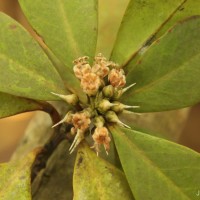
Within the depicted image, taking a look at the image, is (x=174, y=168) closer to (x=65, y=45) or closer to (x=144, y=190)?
(x=144, y=190)

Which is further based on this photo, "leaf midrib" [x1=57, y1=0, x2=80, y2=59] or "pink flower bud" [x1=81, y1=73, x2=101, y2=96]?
"leaf midrib" [x1=57, y1=0, x2=80, y2=59]

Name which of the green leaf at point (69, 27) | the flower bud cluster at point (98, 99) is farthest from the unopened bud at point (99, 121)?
the green leaf at point (69, 27)

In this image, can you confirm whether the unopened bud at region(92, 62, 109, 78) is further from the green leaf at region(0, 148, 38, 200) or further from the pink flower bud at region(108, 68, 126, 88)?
the green leaf at region(0, 148, 38, 200)

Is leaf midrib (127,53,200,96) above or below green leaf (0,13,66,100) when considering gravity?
below

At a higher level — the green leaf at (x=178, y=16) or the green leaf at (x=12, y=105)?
the green leaf at (x=178, y=16)

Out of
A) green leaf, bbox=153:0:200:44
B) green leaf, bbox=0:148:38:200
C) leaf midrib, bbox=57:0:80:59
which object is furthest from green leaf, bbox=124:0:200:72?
green leaf, bbox=0:148:38:200

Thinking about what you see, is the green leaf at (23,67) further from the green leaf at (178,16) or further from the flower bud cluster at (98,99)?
the green leaf at (178,16)

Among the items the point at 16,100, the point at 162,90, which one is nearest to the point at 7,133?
the point at 16,100
